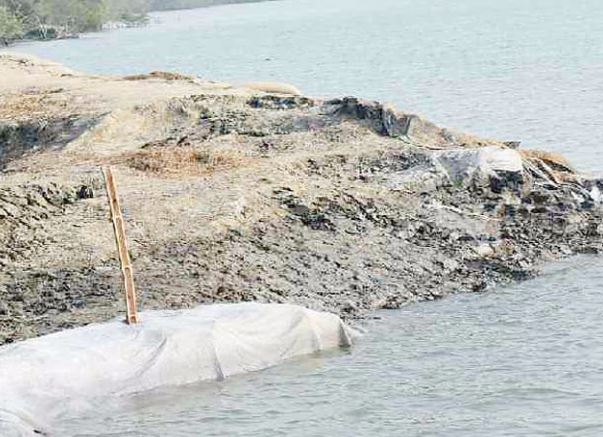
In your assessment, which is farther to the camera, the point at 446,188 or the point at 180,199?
the point at 446,188

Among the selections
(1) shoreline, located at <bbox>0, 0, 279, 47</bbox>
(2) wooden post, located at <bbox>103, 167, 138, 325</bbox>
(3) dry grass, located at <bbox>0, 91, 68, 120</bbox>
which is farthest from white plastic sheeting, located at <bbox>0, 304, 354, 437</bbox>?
(1) shoreline, located at <bbox>0, 0, 279, 47</bbox>

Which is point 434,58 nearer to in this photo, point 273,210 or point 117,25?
point 273,210

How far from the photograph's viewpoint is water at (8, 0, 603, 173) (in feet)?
104

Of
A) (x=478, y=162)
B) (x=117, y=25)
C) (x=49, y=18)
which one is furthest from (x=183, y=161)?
(x=117, y=25)

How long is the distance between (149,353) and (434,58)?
136 feet

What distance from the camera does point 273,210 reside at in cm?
1583

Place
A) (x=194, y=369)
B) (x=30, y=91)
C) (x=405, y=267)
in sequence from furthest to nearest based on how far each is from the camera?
(x=30, y=91)
(x=405, y=267)
(x=194, y=369)

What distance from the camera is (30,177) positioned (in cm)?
1727

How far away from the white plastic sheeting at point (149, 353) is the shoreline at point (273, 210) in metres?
1.08

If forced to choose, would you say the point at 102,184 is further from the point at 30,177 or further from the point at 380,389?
the point at 380,389

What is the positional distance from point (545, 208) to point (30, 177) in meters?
6.70

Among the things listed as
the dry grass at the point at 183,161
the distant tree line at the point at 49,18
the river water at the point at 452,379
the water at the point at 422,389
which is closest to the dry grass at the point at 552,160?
the river water at the point at 452,379

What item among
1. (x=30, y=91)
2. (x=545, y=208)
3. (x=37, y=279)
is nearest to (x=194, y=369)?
(x=37, y=279)

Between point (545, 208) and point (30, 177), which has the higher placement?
point (30, 177)
